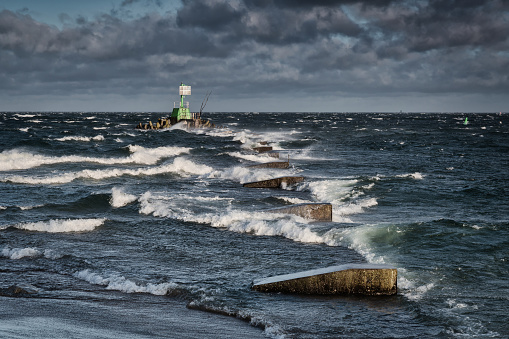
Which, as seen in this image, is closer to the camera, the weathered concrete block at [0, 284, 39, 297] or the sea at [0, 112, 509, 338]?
the sea at [0, 112, 509, 338]

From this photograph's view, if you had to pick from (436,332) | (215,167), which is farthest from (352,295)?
(215,167)

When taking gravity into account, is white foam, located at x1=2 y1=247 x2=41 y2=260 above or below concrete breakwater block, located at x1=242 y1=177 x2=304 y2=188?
below

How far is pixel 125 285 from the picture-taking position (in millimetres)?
9141

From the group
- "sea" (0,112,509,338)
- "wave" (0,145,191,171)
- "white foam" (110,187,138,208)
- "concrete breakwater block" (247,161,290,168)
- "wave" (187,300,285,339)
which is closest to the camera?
"wave" (187,300,285,339)

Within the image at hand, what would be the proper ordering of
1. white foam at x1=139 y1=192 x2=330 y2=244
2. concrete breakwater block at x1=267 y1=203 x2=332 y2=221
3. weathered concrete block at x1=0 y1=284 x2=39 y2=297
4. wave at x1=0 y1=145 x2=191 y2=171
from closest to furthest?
weathered concrete block at x1=0 y1=284 x2=39 y2=297, white foam at x1=139 y1=192 x2=330 y2=244, concrete breakwater block at x1=267 y1=203 x2=332 y2=221, wave at x1=0 y1=145 x2=191 y2=171

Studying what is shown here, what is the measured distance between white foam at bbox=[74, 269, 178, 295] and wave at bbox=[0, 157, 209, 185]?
1519 cm

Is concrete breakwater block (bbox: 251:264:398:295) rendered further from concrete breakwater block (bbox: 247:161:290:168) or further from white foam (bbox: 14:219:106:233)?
concrete breakwater block (bbox: 247:161:290:168)

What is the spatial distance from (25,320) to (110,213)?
31.5 ft

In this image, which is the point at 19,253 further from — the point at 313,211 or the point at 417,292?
the point at 417,292

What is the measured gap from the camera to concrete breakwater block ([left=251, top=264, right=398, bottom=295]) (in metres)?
8.70

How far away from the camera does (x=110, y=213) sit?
16.6 metres

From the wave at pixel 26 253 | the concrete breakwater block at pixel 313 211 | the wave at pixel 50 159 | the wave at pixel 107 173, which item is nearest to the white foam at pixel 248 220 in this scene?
the concrete breakwater block at pixel 313 211

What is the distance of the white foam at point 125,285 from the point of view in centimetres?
896

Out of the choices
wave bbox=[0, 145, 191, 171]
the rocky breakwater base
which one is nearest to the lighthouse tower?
the rocky breakwater base
